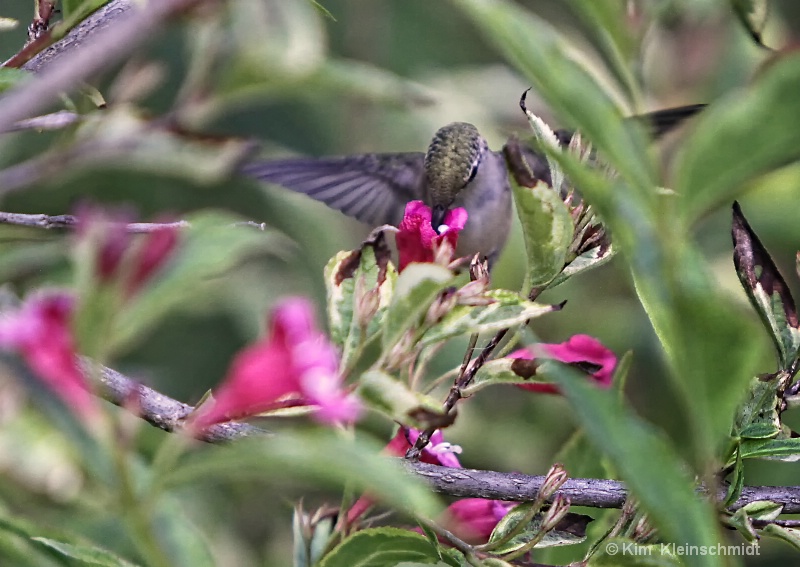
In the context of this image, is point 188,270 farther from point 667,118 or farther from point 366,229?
point 366,229

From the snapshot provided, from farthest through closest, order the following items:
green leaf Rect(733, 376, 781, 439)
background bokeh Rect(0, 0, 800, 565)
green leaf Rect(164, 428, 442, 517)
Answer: background bokeh Rect(0, 0, 800, 565) < green leaf Rect(733, 376, 781, 439) < green leaf Rect(164, 428, 442, 517)

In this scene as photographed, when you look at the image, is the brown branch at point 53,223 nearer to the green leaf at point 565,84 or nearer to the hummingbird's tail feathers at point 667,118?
the green leaf at point 565,84

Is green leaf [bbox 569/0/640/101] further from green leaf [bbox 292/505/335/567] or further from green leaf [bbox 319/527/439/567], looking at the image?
green leaf [bbox 292/505/335/567]

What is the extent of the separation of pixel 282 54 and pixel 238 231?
15 centimetres

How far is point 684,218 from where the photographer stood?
629mm

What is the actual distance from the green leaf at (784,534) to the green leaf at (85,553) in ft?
2.08

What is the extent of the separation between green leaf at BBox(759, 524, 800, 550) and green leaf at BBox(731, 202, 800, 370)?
0.17m

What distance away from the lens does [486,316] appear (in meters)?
0.89

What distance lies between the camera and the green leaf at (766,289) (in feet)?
3.46

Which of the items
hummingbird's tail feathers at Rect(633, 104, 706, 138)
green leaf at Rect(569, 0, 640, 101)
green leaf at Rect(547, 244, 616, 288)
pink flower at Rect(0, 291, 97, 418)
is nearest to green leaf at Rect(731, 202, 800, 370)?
green leaf at Rect(547, 244, 616, 288)

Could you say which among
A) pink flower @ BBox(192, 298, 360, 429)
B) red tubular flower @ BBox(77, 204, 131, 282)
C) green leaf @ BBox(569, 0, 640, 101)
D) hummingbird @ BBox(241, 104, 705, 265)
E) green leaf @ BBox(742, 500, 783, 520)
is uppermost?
green leaf @ BBox(569, 0, 640, 101)

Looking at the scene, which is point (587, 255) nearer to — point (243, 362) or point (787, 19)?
point (243, 362)

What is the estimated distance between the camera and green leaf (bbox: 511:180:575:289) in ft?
3.06

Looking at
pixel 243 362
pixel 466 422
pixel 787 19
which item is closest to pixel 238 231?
pixel 243 362
